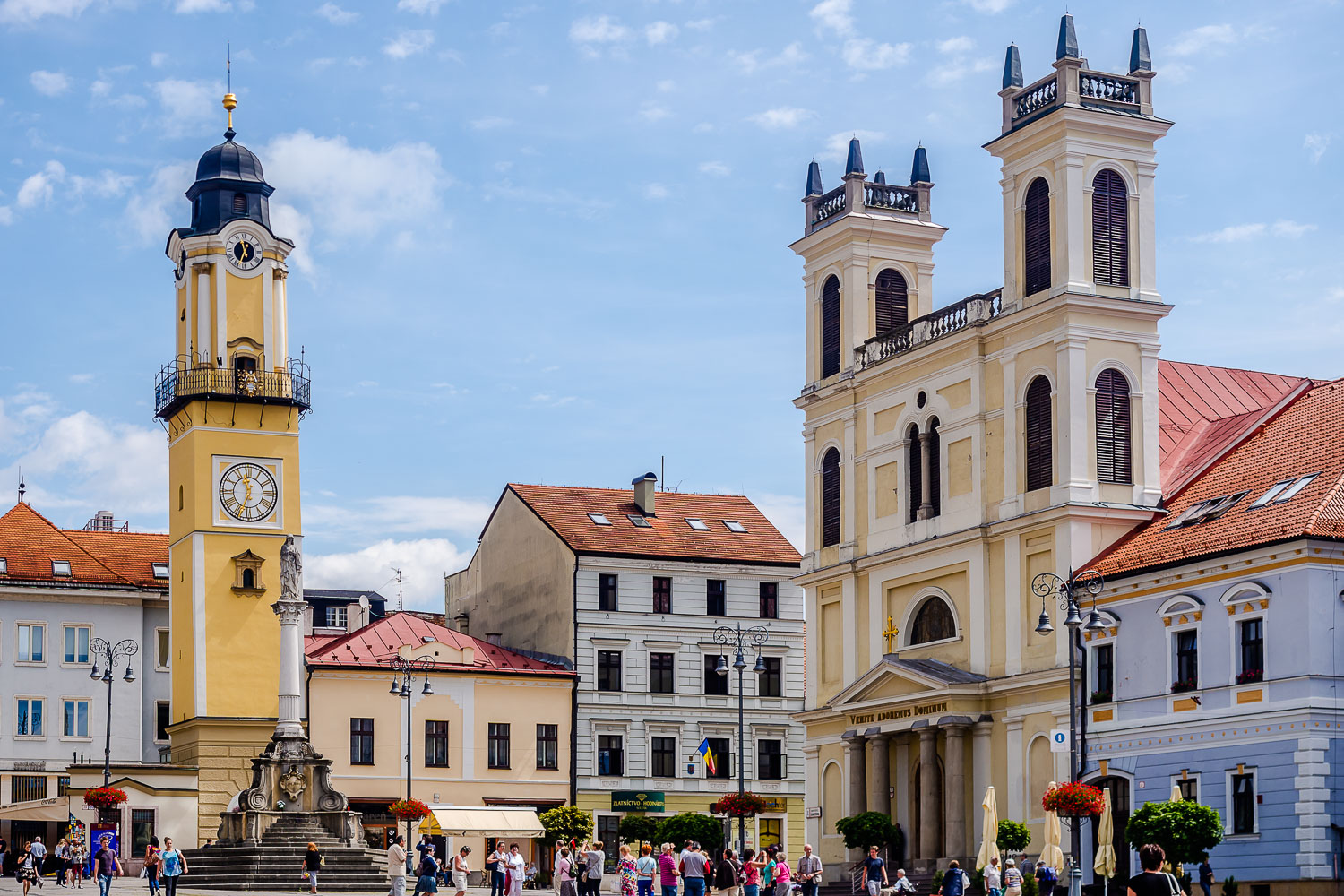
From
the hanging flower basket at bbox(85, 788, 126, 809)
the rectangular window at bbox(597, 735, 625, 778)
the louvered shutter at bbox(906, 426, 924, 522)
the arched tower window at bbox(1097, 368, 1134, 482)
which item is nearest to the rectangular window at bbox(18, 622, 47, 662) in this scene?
the hanging flower basket at bbox(85, 788, 126, 809)

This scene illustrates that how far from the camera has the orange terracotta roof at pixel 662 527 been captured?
77.2 m

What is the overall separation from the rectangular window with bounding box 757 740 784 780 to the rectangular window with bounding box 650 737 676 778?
130 inches

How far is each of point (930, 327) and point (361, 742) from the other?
26.1 metres

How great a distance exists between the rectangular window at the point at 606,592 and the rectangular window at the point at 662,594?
1.71 metres

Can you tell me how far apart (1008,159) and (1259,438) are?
34.3 ft

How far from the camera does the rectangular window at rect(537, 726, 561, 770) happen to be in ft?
244

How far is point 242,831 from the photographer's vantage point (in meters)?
58.8

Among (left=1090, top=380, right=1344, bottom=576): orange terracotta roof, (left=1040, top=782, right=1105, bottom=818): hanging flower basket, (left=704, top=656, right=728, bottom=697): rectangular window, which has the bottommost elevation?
(left=1040, top=782, right=1105, bottom=818): hanging flower basket

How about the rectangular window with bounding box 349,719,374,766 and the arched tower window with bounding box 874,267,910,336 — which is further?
the rectangular window with bounding box 349,719,374,766

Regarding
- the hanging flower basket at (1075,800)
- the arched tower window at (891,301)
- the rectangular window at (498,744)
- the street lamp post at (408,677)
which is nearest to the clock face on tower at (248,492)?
the street lamp post at (408,677)

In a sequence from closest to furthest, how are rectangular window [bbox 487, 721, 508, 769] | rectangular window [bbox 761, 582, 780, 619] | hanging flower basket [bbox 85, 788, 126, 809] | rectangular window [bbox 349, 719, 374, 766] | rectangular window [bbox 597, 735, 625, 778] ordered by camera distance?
hanging flower basket [bbox 85, 788, 126, 809]
rectangular window [bbox 349, 719, 374, 766]
rectangular window [bbox 487, 721, 508, 769]
rectangular window [bbox 597, 735, 625, 778]
rectangular window [bbox 761, 582, 780, 619]

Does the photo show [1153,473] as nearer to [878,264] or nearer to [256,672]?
[878,264]

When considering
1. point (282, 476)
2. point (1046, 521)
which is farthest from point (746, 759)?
point (1046, 521)

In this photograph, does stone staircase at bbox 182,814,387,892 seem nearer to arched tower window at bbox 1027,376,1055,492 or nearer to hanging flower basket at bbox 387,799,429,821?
hanging flower basket at bbox 387,799,429,821
